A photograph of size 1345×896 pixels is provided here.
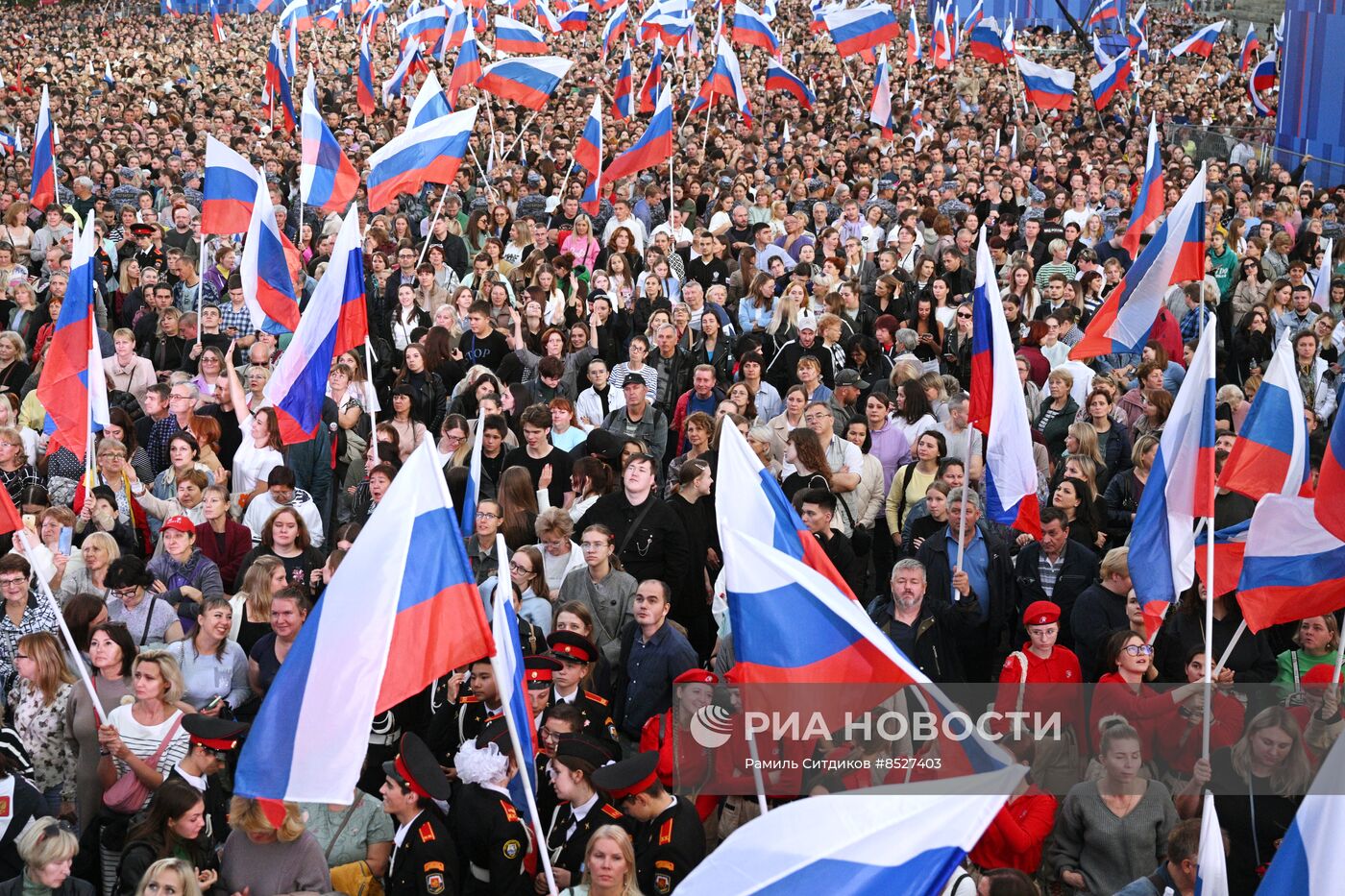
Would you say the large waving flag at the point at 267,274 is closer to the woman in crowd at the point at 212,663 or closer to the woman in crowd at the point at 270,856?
the woman in crowd at the point at 212,663

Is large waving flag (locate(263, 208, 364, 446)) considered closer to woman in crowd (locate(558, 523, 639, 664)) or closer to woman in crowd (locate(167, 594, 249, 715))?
woman in crowd (locate(167, 594, 249, 715))

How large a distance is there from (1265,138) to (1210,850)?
2350 centimetres

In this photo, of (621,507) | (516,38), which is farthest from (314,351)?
(516,38)

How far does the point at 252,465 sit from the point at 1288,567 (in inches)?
237

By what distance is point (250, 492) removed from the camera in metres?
10.1

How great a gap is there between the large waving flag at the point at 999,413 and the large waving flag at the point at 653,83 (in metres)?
13.5

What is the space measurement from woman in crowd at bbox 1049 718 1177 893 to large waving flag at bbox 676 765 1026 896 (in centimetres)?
170

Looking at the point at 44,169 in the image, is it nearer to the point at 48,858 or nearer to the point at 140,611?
the point at 140,611

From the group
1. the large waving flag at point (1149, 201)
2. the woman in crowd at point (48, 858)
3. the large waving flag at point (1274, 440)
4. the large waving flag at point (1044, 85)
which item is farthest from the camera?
the large waving flag at point (1044, 85)

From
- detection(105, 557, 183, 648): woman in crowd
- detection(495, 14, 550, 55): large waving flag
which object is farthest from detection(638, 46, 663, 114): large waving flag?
detection(105, 557, 183, 648): woman in crowd

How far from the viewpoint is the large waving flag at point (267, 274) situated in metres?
11.4

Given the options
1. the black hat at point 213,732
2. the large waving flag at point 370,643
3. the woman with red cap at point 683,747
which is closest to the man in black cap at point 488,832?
the woman with red cap at point 683,747

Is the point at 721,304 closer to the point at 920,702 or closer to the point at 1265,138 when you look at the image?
the point at 920,702

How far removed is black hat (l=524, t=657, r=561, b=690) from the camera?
715cm
